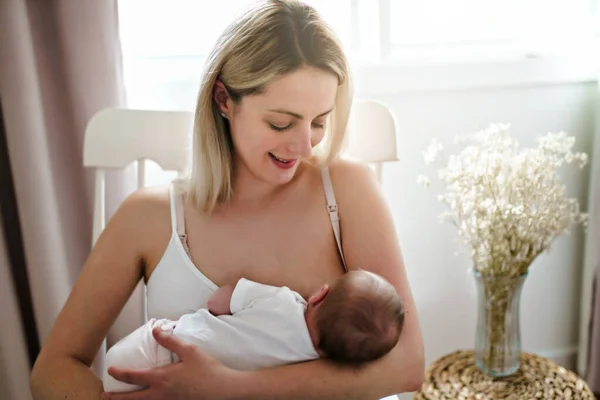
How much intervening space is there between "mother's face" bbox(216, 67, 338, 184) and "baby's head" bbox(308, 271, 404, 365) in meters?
0.27

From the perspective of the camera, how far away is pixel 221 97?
4.14 feet

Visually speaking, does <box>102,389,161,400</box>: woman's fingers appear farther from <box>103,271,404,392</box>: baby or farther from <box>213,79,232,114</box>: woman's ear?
<box>213,79,232,114</box>: woman's ear

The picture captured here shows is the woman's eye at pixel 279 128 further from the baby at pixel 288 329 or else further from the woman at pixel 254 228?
the baby at pixel 288 329

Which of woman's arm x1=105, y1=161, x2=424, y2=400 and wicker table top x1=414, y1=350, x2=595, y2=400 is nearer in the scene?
woman's arm x1=105, y1=161, x2=424, y2=400

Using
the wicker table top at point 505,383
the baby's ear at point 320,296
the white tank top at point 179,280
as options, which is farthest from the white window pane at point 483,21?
the baby's ear at point 320,296

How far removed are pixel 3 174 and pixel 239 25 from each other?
0.93 m

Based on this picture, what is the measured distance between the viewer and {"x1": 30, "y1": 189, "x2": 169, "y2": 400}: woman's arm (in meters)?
1.25

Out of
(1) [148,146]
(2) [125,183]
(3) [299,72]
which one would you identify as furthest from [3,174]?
(3) [299,72]

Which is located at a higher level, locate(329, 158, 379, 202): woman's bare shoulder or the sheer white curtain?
locate(329, 158, 379, 202): woman's bare shoulder

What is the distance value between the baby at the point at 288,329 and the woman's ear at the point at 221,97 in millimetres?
379

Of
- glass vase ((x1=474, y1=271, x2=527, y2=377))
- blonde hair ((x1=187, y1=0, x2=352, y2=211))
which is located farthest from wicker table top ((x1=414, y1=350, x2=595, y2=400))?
blonde hair ((x1=187, y1=0, x2=352, y2=211))

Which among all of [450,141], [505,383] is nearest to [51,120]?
[450,141]

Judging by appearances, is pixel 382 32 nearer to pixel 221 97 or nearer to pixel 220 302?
pixel 221 97

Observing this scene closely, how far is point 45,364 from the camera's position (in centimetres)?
126
